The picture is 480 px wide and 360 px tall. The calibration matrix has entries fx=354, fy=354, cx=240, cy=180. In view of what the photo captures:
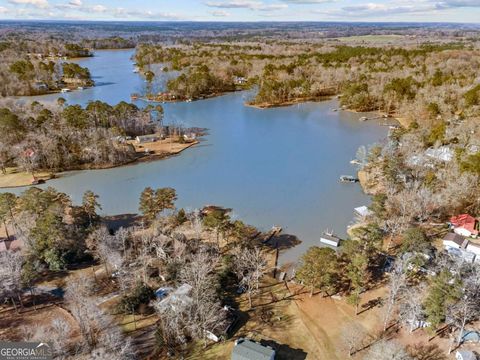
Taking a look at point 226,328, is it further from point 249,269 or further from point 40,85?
point 40,85

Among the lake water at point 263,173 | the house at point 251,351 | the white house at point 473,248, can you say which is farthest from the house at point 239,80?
the house at point 251,351

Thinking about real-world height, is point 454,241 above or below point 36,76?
below

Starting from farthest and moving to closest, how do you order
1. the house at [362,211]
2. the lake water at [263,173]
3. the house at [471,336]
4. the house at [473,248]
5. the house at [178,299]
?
the lake water at [263,173]
the house at [362,211]
the house at [473,248]
the house at [178,299]
the house at [471,336]

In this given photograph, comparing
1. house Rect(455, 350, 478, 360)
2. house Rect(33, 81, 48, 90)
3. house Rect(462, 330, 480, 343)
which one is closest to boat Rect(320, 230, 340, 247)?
house Rect(462, 330, 480, 343)

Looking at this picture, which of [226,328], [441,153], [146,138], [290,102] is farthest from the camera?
[290,102]

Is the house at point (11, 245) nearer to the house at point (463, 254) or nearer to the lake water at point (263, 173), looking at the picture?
the lake water at point (263, 173)

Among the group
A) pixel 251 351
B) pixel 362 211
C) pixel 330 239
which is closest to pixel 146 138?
pixel 362 211

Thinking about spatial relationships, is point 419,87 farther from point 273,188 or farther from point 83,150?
point 83,150
